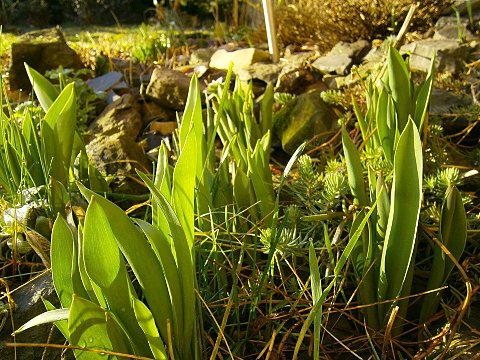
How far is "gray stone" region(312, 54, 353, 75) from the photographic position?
262 centimetres

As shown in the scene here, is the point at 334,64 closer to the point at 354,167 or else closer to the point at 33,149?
the point at 354,167

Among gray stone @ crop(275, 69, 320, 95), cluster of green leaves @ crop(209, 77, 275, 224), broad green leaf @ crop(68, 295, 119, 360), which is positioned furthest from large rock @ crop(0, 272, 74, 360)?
gray stone @ crop(275, 69, 320, 95)

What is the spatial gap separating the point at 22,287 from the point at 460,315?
0.96 meters

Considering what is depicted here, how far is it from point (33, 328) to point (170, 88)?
1.58 meters

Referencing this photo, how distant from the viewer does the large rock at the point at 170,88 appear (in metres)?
2.56

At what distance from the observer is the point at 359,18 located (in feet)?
9.98

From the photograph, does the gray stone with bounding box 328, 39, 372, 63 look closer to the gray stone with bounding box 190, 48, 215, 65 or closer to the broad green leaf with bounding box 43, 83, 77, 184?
the gray stone with bounding box 190, 48, 215, 65

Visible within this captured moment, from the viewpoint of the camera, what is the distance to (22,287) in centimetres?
129

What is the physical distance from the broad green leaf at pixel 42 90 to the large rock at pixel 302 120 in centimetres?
87

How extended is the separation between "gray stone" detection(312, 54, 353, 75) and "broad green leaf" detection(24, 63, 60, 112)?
1373 mm

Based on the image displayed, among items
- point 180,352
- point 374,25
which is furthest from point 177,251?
point 374,25

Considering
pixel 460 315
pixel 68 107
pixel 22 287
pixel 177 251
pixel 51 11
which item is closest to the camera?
pixel 177 251

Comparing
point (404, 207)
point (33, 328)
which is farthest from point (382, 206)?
point (33, 328)

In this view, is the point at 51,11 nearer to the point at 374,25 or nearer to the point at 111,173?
the point at 374,25
